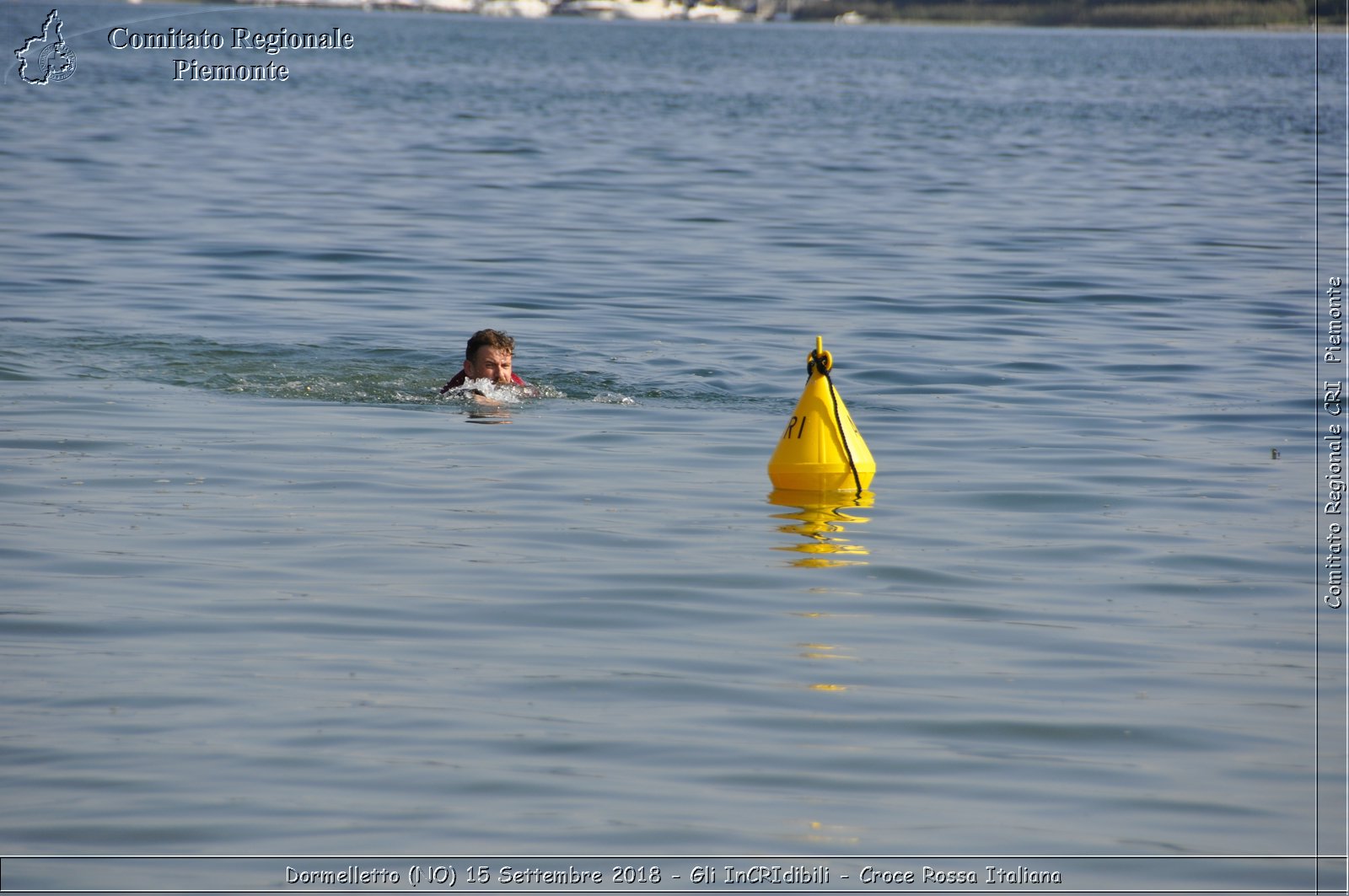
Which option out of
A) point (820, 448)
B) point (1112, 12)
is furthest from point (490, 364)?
point (1112, 12)

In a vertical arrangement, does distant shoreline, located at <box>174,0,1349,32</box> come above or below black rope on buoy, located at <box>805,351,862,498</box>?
above

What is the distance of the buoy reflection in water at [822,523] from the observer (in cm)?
755

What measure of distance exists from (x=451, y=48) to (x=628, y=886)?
87.7m

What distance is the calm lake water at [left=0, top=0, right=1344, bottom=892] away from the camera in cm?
504

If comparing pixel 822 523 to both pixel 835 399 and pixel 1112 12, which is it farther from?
pixel 1112 12

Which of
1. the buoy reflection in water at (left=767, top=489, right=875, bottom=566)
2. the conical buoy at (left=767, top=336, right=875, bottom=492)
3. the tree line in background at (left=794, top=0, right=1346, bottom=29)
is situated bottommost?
the buoy reflection in water at (left=767, top=489, right=875, bottom=566)

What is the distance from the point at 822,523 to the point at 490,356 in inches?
130

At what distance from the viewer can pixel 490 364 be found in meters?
10.6

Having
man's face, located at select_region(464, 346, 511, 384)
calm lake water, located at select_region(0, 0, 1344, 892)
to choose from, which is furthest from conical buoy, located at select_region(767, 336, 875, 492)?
man's face, located at select_region(464, 346, 511, 384)

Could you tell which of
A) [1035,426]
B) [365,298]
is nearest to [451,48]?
[365,298]

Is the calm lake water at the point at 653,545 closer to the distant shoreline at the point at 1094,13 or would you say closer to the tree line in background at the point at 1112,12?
the distant shoreline at the point at 1094,13

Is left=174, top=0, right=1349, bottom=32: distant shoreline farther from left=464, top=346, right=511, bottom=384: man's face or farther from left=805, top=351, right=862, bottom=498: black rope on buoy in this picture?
left=805, top=351, right=862, bottom=498: black rope on buoy

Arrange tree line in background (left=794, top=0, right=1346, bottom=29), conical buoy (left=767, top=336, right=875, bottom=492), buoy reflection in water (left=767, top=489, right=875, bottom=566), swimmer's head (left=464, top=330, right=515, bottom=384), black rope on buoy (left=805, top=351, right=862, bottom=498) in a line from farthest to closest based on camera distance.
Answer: tree line in background (left=794, top=0, right=1346, bottom=29) < swimmer's head (left=464, top=330, right=515, bottom=384) < conical buoy (left=767, top=336, right=875, bottom=492) < black rope on buoy (left=805, top=351, right=862, bottom=498) < buoy reflection in water (left=767, top=489, right=875, bottom=566)

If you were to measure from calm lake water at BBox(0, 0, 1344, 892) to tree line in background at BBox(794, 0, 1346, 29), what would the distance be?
102809 mm
